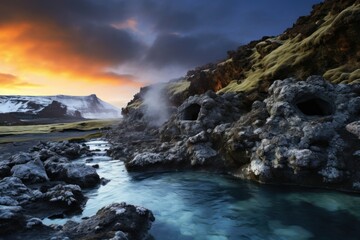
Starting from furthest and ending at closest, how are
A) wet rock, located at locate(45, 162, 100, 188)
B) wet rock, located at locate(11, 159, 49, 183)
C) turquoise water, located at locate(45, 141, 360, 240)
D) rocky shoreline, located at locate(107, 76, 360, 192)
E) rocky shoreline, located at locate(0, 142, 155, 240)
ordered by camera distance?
wet rock, located at locate(45, 162, 100, 188), wet rock, located at locate(11, 159, 49, 183), rocky shoreline, located at locate(107, 76, 360, 192), turquoise water, located at locate(45, 141, 360, 240), rocky shoreline, located at locate(0, 142, 155, 240)

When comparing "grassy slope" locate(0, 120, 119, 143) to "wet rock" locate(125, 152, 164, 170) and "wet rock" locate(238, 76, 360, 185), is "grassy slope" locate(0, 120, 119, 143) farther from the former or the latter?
"wet rock" locate(238, 76, 360, 185)

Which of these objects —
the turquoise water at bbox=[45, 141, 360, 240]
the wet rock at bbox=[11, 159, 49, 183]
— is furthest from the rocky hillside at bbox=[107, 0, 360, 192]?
the wet rock at bbox=[11, 159, 49, 183]

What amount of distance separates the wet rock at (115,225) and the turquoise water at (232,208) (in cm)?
115

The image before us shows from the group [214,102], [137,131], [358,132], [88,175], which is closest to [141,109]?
[137,131]

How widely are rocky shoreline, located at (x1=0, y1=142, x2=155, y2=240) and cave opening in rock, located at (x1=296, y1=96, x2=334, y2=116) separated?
21.5m

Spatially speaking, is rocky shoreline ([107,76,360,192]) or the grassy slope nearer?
rocky shoreline ([107,76,360,192])

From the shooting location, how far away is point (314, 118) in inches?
1148

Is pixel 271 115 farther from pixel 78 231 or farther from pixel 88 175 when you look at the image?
pixel 78 231

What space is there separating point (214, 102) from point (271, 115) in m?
10.9

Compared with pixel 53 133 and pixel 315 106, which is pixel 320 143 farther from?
pixel 53 133

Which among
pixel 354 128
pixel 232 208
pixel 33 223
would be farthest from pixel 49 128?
pixel 354 128

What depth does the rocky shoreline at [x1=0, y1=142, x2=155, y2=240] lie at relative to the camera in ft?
53.3

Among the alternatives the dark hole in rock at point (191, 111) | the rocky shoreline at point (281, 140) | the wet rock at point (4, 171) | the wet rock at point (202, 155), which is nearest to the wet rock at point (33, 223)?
the wet rock at point (4, 171)

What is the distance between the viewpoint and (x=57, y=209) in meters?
21.6
